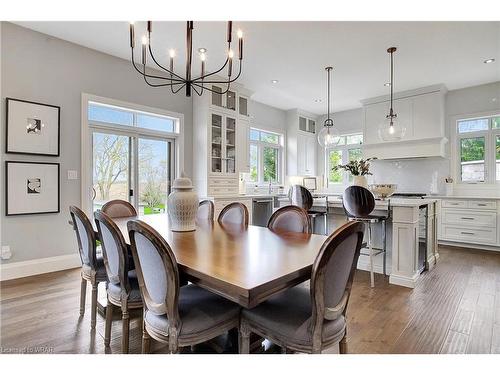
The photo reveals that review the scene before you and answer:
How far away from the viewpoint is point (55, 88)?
3.49 metres

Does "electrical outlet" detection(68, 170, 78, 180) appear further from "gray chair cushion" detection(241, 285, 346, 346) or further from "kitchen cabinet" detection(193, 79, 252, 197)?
"gray chair cushion" detection(241, 285, 346, 346)

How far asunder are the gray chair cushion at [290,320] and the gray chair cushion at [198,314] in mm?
100

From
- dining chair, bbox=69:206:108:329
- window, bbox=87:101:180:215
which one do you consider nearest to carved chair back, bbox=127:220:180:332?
dining chair, bbox=69:206:108:329

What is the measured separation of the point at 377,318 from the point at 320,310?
1.46 meters

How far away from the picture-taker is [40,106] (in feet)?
11.1

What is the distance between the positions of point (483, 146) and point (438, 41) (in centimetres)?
273

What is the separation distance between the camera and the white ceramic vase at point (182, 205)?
2.08 m

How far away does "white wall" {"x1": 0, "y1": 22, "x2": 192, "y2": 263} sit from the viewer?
3201 millimetres

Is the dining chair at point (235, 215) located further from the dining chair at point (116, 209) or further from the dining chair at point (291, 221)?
the dining chair at point (116, 209)

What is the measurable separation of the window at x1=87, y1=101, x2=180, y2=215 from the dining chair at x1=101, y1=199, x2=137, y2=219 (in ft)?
3.66

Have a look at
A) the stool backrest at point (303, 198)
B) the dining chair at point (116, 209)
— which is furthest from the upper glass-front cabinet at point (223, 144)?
the dining chair at point (116, 209)
